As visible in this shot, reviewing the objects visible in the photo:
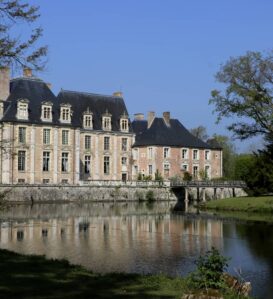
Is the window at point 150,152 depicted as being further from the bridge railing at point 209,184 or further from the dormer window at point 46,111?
the dormer window at point 46,111

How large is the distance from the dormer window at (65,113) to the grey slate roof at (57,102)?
1.13ft

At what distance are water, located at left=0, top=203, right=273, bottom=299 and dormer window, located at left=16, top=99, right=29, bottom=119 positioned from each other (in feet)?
47.8

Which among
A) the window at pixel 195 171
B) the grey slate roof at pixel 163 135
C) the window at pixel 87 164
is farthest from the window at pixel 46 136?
the window at pixel 195 171

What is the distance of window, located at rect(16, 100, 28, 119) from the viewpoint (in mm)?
41719

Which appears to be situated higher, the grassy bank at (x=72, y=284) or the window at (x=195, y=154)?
the window at (x=195, y=154)

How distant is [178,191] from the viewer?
46781 mm

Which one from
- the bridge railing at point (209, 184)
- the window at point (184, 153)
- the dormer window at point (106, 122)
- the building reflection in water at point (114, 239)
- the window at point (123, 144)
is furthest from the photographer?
the window at point (184, 153)

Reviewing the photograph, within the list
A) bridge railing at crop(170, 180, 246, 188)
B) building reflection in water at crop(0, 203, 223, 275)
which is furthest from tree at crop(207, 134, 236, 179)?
building reflection in water at crop(0, 203, 223, 275)

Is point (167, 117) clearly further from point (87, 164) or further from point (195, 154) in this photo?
point (87, 164)

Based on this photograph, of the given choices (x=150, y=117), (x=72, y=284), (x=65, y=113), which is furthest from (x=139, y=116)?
(x=72, y=284)

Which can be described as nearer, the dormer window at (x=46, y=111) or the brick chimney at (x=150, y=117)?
the dormer window at (x=46, y=111)

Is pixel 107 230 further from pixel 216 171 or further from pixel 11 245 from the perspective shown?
pixel 216 171

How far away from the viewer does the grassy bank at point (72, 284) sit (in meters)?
7.55

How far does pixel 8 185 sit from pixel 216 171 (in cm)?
2626
